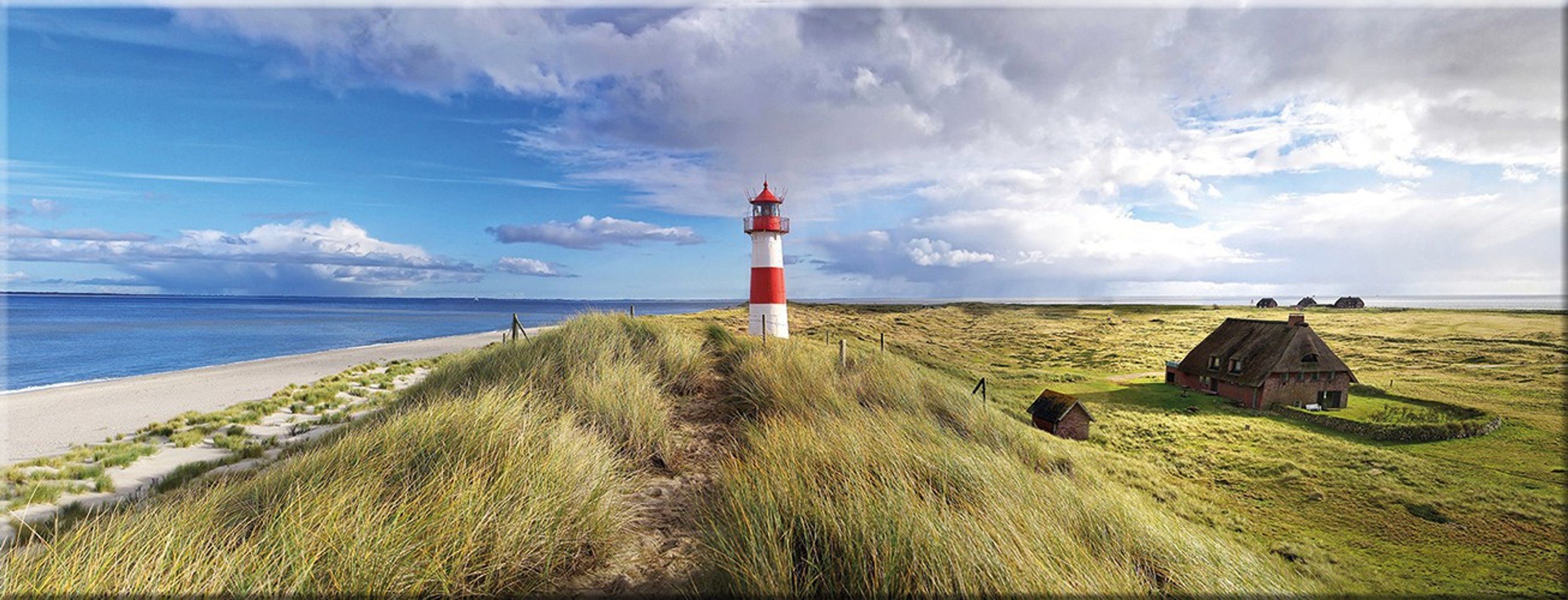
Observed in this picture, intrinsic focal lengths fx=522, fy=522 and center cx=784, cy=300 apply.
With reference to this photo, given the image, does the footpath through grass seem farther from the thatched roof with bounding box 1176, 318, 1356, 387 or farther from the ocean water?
the ocean water

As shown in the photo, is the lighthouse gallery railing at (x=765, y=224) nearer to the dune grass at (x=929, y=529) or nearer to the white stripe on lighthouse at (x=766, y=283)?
the white stripe on lighthouse at (x=766, y=283)

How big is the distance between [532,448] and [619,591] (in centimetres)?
179

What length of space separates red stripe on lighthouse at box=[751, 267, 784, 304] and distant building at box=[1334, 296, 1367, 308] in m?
69.1

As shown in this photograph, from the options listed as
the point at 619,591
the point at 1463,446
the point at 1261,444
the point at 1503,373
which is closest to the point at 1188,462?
the point at 1261,444

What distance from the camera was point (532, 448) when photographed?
4383 mm

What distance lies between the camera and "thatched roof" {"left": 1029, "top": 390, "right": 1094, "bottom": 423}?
16562 mm

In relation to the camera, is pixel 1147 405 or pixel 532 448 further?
pixel 1147 405

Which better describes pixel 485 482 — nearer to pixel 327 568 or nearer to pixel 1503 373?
pixel 327 568

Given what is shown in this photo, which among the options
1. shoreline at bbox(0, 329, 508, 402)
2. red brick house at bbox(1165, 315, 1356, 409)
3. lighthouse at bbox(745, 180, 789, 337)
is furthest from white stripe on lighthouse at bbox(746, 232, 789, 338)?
red brick house at bbox(1165, 315, 1356, 409)

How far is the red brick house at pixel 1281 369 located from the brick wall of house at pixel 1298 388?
0.02m

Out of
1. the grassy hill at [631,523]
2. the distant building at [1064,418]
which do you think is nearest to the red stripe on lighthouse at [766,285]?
the distant building at [1064,418]

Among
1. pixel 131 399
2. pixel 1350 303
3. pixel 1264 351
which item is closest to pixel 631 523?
pixel 131 399

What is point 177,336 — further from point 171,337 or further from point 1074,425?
point 1074,425

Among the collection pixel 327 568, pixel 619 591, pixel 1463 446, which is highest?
pixel 327 568
